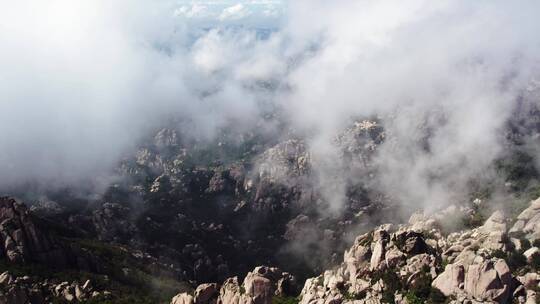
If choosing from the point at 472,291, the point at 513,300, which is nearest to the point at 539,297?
the point at 513,300

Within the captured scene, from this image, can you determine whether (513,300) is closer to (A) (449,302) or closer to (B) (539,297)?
(B) (539,297)

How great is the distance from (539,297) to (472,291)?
2245 centimetres

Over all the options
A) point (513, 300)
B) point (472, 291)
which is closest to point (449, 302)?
point (472, 291)

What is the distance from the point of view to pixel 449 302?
199m

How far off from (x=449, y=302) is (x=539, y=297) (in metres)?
30.9

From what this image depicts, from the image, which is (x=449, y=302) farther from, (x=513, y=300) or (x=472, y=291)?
(x=513, y=300)

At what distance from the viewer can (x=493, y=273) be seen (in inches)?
7849

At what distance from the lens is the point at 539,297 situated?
193 metres

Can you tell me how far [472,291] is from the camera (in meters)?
200


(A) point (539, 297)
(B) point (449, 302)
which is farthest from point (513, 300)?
(B) point (449, 302)

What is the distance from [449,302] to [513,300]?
23.4m

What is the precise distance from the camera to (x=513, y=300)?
19850 cm

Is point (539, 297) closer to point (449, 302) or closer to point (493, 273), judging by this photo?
point (493, 273)
